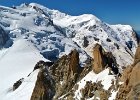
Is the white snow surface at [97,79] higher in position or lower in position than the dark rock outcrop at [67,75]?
lower

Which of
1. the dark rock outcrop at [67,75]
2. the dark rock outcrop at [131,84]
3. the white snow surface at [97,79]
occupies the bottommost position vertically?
the dark rock outcrop at [131,84]

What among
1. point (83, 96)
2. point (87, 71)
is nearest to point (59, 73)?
point (87, 71)

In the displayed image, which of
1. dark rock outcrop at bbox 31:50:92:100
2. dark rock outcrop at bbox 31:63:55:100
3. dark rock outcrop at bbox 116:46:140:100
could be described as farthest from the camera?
dark rock outcrop at bbox 31:63:55:100

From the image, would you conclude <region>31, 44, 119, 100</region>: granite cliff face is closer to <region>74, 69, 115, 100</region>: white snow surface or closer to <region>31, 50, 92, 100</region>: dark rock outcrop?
<region>31, 50, 92, 100</region>: dark rock outcrop

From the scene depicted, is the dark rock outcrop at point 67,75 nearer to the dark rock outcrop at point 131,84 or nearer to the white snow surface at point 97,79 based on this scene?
the white snow surface at point 97,79

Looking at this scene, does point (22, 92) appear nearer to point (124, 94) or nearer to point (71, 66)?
point (71, 66)

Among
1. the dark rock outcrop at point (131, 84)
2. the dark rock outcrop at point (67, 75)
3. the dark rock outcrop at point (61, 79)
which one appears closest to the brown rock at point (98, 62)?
the dark rock outcrop at point (61, 79)

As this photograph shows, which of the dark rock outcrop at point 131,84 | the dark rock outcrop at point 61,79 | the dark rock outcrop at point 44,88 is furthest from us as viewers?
the dark rock outcrop at point 44,88

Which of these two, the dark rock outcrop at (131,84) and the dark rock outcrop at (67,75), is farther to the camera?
the dark rock outcrop at (67,75)

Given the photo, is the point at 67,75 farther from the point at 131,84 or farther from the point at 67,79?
the point at 131,84

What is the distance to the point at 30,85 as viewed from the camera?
137 m

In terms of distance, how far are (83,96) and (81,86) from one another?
17.9 ft

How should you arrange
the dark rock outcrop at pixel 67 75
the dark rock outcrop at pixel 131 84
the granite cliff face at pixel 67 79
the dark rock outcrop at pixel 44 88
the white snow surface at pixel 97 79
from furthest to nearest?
the dark rock outcrop at pixel 44 88 < the dark rock outcrop at pixel 67 75 < the granite cliff face at pixel 67 79 < the white snow surface at pixel 97 79 < the dark rock outcrop at pixel 131 84

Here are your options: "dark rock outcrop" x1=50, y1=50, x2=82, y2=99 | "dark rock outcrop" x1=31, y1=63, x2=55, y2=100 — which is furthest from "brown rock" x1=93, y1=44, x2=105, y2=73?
"dark rock outcrop" x1=31, y1=63, x2=55, y2=100
